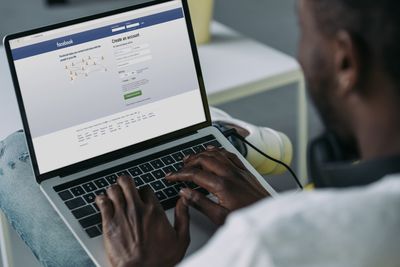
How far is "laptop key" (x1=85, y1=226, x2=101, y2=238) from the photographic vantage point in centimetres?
120

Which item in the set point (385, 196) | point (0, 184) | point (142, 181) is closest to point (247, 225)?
point (385, 196)

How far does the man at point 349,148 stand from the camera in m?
0.79

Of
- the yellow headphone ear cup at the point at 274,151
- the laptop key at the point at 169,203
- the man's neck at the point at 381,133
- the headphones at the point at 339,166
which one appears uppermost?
the man's neck at the point at 381,133

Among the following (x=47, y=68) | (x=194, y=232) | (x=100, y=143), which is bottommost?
(x=194, y=232)

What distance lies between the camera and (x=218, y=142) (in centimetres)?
141

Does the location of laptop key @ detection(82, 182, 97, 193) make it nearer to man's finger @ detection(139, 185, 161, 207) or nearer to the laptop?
the laptop

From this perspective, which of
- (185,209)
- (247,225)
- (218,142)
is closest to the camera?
(247,225)

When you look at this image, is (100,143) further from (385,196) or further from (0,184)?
(385,196)

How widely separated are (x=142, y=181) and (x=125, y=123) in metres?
0.11

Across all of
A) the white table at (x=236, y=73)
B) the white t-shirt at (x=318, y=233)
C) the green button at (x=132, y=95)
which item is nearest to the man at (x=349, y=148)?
the white t-shirt at (x=318, y=233)

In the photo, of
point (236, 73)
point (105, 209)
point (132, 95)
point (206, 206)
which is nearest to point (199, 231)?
point (206, 206)

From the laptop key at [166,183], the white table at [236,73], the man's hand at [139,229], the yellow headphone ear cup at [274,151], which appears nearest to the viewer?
the man's hand at [139,229]

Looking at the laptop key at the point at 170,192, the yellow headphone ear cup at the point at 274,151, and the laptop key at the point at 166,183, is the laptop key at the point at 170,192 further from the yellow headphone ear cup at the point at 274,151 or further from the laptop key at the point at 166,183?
the yellow headphone ear cup at the point at 274,151

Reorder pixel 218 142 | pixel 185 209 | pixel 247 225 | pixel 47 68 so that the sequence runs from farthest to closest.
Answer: pixel 218 142 < pixel 47 68 < pixel 185 209 < pixel 247 225
